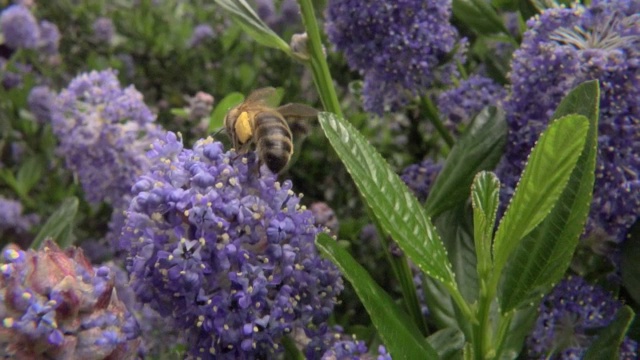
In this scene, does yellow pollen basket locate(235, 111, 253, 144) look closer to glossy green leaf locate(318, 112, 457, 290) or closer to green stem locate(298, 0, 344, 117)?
green stem locate(298, 0, 344, 117)

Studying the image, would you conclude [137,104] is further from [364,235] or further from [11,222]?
[11,222]

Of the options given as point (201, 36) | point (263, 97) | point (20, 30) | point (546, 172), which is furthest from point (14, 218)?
point (546, 172)

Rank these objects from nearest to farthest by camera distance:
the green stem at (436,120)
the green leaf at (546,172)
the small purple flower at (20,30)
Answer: the green leaf at (546,172) < the green stem at (436,120) < the small purple flower at (20,30)

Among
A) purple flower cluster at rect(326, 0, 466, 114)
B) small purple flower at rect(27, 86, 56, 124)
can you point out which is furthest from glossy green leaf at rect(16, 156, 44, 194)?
purple flower cluster at rect(326, 0, 466, 114)

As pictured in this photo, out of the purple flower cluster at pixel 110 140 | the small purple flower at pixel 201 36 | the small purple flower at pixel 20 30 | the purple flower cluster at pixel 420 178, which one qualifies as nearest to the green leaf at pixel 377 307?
the purple flower cluster at pixel 420 178

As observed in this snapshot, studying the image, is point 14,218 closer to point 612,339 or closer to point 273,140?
point 273,140

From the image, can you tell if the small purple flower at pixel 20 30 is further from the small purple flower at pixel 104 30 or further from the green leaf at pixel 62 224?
the green leaf at pixel 62 224
